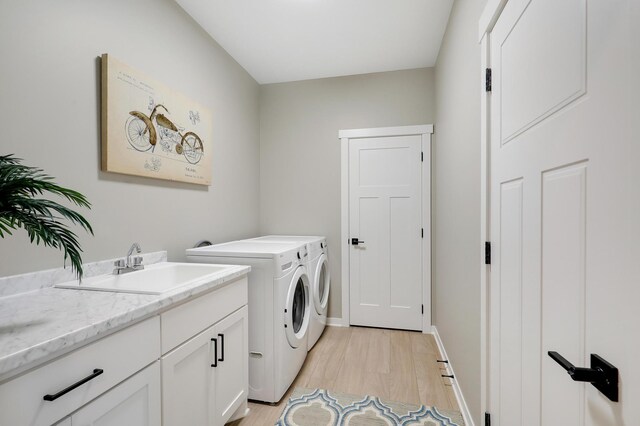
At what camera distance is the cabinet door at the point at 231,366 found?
1.39 meters

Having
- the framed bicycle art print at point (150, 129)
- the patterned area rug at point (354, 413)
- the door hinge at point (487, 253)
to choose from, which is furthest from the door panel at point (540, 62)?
the framed bicycle art print at point (150, 129)

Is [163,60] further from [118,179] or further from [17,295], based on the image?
[17,295]

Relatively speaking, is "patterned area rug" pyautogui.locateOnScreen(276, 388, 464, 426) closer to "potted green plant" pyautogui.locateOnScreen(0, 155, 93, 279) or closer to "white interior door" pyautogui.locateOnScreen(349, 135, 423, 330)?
"white interior door" pyautogui.locateOnScreen(349, 135, 423, 330)

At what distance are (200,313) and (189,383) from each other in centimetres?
28

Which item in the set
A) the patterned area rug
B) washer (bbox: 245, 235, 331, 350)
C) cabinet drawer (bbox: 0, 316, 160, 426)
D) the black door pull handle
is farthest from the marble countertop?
washer (bbox: 245, 235, 331, 350)

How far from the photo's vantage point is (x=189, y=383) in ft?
3.92

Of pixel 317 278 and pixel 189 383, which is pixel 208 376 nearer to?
pixel 189 383

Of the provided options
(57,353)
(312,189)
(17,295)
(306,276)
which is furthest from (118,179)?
(312,189)

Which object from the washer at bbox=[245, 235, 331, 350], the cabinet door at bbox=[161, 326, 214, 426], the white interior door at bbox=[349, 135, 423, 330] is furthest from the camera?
the white interior door at bbox=[349, 135, 423, 330]

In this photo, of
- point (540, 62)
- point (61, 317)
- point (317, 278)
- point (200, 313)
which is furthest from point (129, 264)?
point (540, 62)

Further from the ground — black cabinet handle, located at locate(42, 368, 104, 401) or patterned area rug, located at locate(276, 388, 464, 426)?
black cabinet handle, located at locate(42, 368, 104, 401)

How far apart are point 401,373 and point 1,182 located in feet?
7.84

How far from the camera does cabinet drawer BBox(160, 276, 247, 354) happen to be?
42.8 inches

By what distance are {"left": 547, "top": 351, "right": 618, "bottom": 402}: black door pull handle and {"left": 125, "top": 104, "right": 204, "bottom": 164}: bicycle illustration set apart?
6.55ft
